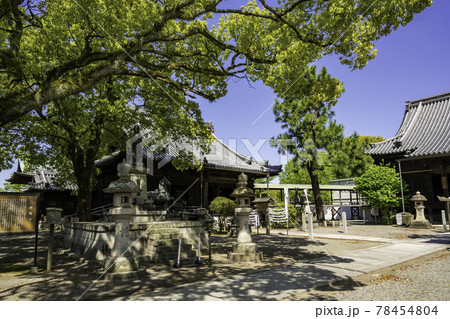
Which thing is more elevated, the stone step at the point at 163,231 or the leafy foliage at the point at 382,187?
the leafy foliage at the point at 382,187

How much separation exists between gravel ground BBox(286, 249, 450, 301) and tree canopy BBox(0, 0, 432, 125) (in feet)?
18.1

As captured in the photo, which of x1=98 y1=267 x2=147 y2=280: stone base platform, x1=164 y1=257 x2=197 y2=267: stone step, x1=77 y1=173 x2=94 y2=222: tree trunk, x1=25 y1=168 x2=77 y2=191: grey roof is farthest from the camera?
x1=25 y1=168 x2=77 y2=191: grey roof

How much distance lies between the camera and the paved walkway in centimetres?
495

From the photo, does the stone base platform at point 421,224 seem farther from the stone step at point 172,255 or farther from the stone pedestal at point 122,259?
the stone pedestal at point 122,259

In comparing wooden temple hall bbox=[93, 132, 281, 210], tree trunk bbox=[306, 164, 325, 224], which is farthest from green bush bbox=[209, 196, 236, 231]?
tree trunk bbox=[306, 164, 325, 224]

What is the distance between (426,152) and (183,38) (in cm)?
2023

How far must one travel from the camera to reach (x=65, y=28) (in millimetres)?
9453

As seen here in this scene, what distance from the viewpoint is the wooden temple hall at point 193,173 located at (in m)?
18.0

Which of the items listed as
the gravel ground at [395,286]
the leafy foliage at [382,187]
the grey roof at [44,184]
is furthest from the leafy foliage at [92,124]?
the leafy foliage at [382,187]

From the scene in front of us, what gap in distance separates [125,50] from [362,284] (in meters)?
7.54

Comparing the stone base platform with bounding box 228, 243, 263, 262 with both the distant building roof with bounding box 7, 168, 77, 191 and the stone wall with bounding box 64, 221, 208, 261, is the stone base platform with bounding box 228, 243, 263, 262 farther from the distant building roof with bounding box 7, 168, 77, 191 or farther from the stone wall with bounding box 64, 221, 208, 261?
the distant building roof with bounding box 7, 168, 77, 191

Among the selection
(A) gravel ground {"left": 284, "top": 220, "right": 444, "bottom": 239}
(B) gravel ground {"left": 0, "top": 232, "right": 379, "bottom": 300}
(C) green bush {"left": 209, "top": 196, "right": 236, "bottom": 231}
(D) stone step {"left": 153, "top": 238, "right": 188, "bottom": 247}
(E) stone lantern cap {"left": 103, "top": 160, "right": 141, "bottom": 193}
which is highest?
(E) stone lantern cap {"left": 103, "top": 160, "right": 141, "bottom": 193}

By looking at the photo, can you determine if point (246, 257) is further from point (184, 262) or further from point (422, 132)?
point (422, 132)

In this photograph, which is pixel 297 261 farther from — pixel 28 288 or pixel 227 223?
pixel 227 223
